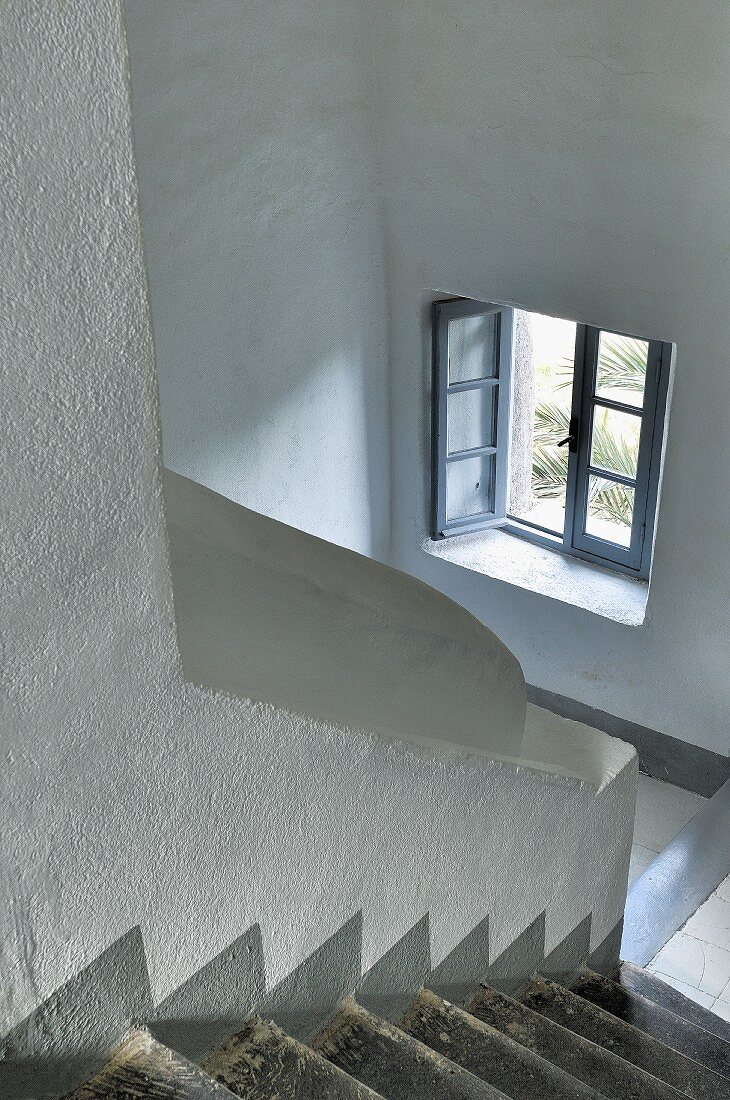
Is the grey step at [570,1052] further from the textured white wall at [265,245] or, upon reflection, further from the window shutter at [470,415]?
the window shutter at [470,415]

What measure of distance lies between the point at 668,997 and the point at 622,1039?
2.33 ft

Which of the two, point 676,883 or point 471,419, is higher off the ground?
point 471,419

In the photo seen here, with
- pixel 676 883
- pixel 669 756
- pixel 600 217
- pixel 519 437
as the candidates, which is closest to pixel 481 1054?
pixel 676 883

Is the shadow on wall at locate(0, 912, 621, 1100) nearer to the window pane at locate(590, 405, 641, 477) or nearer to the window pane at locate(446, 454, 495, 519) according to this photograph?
the window pane at locate(590, 405, 641, 477)

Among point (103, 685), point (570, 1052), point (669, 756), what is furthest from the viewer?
point (669, 756)

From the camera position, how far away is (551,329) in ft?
33.0

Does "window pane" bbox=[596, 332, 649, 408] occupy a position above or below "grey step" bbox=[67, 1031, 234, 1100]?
below

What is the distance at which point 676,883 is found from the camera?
4941 millimetres

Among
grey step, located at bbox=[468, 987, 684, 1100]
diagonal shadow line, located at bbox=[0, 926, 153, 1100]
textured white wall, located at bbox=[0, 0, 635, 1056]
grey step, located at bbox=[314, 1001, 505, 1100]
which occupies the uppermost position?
textured white wall, located at bbox=[0, 0, 635, 1056]

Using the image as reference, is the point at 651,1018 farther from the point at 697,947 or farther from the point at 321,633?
the point at 321,633

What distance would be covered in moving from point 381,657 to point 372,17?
4508 mm

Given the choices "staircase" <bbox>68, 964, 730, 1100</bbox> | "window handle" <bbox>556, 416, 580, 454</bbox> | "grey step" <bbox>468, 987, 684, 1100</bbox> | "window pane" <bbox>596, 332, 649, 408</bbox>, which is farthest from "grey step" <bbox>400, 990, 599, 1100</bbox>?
"window pane" <bbox>596, 332, 649, 408</bbox>

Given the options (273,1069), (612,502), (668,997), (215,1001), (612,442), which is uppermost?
(215,1001)

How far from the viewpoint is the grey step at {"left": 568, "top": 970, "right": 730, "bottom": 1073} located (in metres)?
3.06
